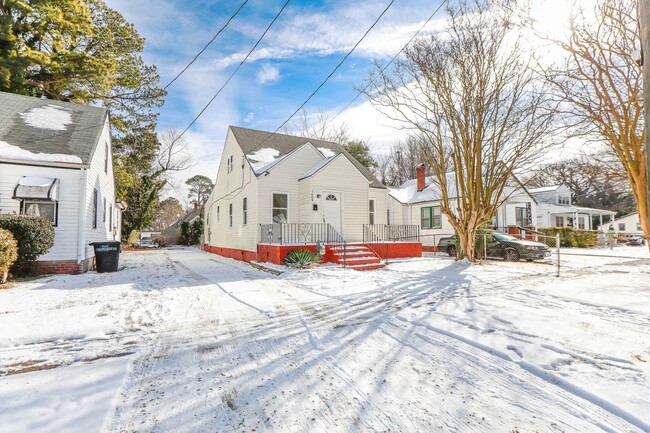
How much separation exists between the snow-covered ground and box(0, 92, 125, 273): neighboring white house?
356 cm

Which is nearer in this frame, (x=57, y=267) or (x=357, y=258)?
(x=57, y=267)

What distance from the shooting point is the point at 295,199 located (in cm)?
1413

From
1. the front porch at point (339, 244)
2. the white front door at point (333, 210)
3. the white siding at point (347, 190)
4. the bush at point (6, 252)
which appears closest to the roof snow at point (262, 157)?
the white siding at point (347, 190)

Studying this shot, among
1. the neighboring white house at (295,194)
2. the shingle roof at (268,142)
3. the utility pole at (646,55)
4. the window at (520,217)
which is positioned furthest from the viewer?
the window at (520,217)

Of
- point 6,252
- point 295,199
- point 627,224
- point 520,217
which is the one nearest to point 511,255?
point 295,199

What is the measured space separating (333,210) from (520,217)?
600 inches

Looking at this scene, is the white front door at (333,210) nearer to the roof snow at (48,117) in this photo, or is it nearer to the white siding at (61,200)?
the white siding at (61,200)

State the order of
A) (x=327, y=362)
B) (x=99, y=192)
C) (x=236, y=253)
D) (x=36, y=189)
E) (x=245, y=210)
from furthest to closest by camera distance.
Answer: (x=236, y=253) → (x=245, y=210) → (x=99, y=192) → (x=36, y=189) → (x=327, y=362)

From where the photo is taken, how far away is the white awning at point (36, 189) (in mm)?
8820

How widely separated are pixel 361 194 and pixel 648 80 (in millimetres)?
11337

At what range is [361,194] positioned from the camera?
14547 mm

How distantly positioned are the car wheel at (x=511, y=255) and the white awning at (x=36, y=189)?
16.7 metres

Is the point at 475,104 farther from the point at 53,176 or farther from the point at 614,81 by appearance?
the point at 53,176

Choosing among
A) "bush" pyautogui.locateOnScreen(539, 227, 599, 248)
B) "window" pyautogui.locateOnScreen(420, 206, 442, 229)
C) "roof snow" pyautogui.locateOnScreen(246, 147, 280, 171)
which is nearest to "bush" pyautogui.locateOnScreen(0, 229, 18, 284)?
"roof snow" pyautogui.locateOnScreen(246, 147, 280, 171)
